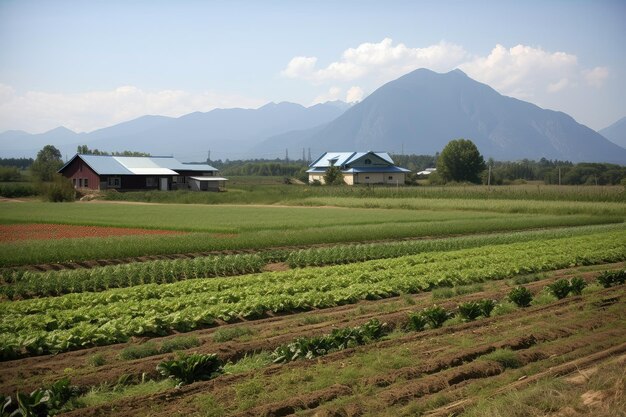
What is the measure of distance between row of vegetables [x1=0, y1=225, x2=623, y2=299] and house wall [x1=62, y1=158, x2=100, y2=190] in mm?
53645

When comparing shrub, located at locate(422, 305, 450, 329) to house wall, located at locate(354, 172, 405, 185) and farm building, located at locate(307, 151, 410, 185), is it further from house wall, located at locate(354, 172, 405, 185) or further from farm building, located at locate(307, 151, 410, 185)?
house wall, located at locate(354, 172, 405, 185)

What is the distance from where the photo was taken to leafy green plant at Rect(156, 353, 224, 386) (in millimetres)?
10227

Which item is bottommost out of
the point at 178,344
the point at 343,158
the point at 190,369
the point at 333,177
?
the point at 178,344

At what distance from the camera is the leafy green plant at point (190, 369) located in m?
10.2

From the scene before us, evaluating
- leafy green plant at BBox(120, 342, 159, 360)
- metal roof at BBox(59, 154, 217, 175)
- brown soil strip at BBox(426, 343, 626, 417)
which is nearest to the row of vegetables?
leafy green plant at BBox(120, 342, 159, 360)

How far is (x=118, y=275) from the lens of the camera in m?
20.6

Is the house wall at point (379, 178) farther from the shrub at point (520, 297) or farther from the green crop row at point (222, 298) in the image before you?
the shrub at point (520, 297)

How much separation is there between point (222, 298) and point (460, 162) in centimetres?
10119

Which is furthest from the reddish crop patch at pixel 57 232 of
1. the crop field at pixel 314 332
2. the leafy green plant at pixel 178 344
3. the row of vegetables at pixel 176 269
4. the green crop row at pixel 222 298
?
the leafy green plant at pixel 178 344

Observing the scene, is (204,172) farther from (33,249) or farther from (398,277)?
(398,277)

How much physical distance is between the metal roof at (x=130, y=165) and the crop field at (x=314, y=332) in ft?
159

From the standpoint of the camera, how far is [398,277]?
20500 millimetres

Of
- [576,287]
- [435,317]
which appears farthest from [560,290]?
[435,317]

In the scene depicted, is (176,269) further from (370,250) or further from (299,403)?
(299,403)
